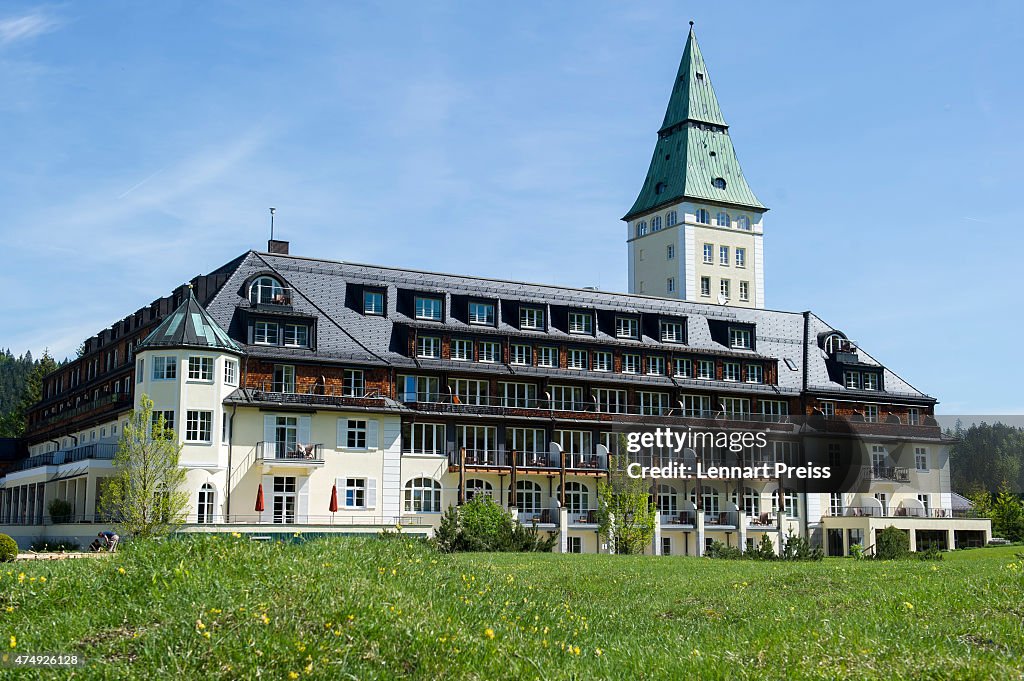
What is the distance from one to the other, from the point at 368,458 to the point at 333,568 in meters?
39.4

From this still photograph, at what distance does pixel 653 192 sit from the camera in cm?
9494

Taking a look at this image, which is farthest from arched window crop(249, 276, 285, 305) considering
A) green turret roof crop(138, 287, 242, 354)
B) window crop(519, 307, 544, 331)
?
window crop(519, 307, 544, 331)

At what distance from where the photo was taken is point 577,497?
203 ft

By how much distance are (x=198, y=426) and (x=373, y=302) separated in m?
12.5

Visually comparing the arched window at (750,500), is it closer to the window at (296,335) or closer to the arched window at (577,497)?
the arched window at (577,497)

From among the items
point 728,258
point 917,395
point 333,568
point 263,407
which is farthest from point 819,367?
point 333,568

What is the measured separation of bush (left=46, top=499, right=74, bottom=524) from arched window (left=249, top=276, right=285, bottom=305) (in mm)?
13609

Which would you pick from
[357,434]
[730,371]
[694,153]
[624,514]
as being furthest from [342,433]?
[694,153]

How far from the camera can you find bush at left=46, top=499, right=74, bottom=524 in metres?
55.1

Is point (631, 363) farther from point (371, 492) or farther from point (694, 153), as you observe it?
point (694, 153)

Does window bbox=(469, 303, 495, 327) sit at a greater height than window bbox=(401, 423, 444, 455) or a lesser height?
greater

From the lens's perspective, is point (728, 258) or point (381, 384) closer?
point (381, 384)

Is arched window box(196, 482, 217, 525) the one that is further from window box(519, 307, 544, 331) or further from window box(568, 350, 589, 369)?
window box(568, 350, 589, 369)

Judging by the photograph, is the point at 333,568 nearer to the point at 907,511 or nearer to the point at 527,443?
the point at 527,443
